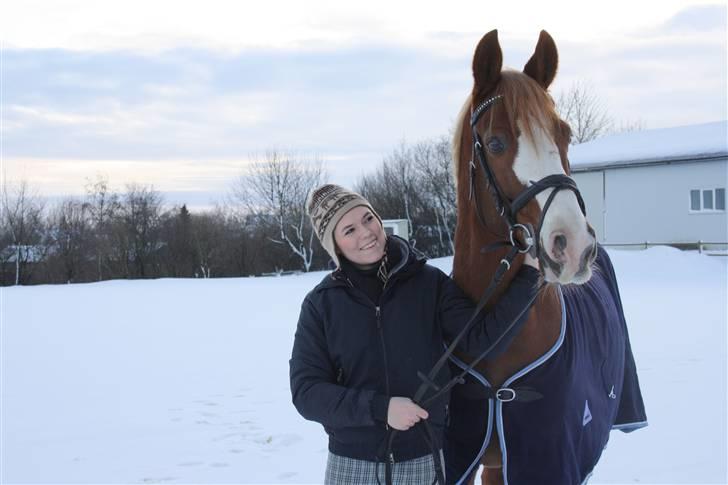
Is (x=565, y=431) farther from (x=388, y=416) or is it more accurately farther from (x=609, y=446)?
(x=609, y=446)

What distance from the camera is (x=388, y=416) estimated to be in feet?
6.19

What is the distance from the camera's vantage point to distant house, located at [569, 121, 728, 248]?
67.1 feet

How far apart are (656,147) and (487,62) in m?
22.8

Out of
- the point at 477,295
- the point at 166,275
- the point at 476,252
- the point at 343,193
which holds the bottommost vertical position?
the point at 166,275

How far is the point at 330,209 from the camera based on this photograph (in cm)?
214

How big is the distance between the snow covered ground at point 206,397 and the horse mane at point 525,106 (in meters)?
2.81

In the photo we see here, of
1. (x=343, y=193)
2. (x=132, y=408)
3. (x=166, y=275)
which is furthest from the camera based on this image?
(x=166, y=275)

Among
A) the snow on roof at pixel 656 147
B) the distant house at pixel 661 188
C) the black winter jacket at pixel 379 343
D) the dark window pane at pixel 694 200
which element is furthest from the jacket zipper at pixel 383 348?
the dark window pane at pixel 694 200

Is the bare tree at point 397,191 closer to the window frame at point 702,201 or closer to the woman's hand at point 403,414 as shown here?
the window frame at point 702,201

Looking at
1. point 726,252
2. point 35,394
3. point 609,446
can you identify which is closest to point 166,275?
point 726,252

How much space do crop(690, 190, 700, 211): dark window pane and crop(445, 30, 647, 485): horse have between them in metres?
21.1

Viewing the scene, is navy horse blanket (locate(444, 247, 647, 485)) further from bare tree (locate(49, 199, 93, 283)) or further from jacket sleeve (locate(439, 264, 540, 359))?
bare tree (locate(49, 199, 93, 283))

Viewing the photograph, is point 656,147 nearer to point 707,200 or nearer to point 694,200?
point 694,200

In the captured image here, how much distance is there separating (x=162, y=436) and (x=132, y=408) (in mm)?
941
